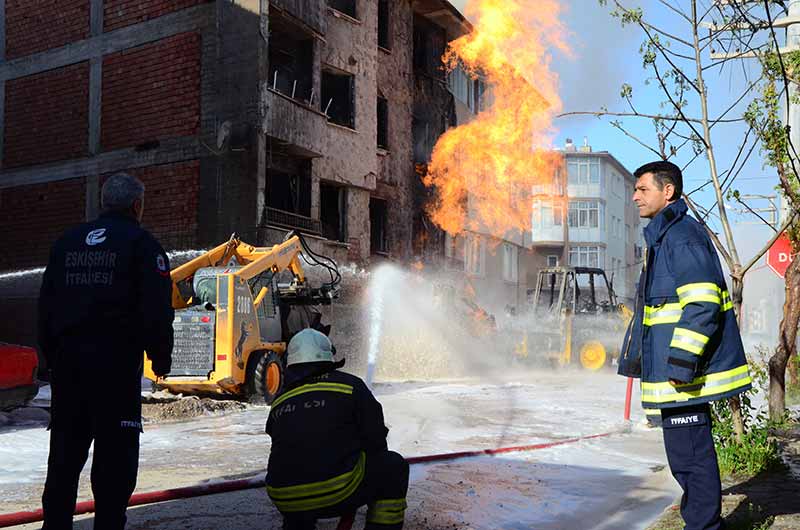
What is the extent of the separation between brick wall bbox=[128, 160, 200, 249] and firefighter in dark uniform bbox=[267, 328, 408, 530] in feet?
45.5

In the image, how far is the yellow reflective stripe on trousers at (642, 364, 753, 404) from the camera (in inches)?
155

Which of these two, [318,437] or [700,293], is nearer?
[318,437]

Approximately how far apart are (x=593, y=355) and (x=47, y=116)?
15.0 metres

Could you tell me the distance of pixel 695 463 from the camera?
3893 millimetres

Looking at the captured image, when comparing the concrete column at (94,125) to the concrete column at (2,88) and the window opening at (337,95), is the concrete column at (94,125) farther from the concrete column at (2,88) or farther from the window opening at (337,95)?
the window opening at (337,95)

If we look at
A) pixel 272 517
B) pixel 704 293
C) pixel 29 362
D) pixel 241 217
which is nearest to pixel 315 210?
pixel 241 217

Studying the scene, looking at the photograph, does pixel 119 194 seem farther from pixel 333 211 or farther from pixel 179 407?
pixel 333 211

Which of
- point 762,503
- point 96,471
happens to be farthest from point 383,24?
point 96,471

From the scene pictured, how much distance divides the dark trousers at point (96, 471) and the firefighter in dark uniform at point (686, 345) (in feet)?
8.67

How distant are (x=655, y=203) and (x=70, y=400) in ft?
10.5

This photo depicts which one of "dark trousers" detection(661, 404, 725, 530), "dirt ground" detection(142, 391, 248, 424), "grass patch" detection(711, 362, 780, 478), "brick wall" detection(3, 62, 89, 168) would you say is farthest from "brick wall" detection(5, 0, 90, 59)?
"dark trousers" detection(661, 404, 725, 530)

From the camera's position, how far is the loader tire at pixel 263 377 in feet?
36.4

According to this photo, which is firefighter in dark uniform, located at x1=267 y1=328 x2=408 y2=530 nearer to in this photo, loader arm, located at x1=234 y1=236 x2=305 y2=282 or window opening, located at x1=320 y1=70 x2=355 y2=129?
loader arm, located at x1=234 y1=236 x2=305 y2=282

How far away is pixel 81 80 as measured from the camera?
19.3 meters
